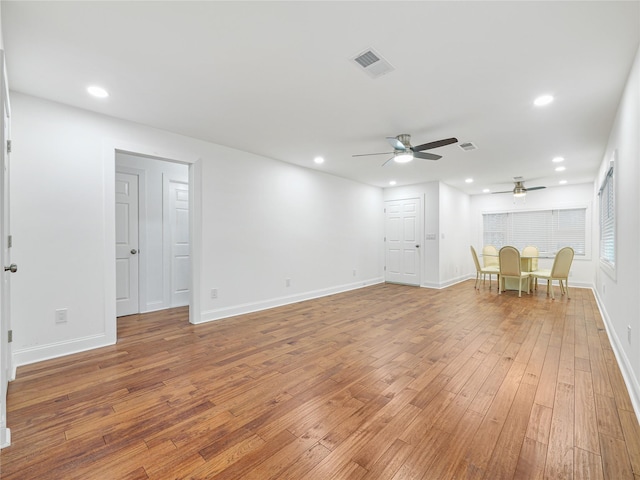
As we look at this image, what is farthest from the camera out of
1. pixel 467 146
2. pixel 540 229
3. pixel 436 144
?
pixel 540 229

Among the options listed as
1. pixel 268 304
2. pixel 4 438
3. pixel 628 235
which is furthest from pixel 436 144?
pixel 4 438

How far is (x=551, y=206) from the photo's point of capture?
719 cm

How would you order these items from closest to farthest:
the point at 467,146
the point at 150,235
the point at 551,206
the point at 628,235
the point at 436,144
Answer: the point at 628,235 → the point at 436,144 → the point at 467,146 → the point at 150,235 → the point at 551,206

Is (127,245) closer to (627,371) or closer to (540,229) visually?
(627,371)

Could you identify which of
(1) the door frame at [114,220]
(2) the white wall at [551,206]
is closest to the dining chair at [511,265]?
(2) the white wall at [551,206]

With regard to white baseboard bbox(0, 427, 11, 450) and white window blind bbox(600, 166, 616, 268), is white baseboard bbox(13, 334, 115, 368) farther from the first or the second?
white window blind bbox(600, 166, 616, 268)

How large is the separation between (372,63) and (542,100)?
5.97 feet

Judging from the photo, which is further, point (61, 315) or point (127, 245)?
point (127, 245)

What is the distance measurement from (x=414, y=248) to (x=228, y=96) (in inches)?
217

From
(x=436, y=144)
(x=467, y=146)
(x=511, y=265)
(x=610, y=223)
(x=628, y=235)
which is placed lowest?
→ (x=511, y=265)

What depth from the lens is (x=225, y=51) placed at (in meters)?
2.08

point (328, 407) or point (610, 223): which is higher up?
point (610, 223)

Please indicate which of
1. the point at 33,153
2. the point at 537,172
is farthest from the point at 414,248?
the point at 33,153

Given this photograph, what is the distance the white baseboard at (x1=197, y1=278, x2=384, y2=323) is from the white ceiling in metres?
2.41
